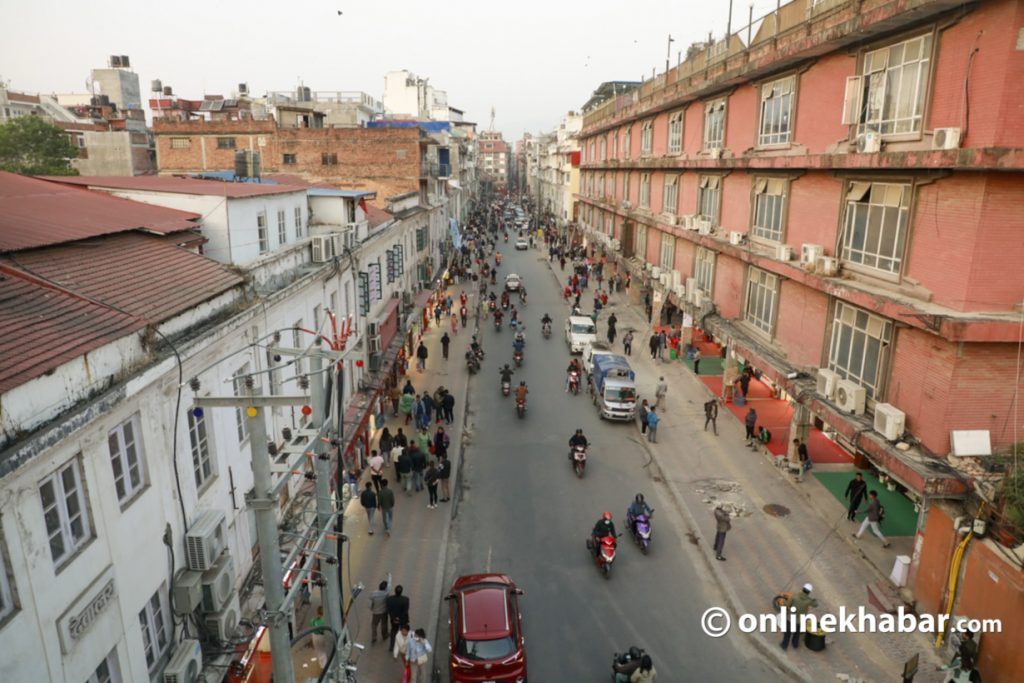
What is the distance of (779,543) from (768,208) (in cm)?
1028

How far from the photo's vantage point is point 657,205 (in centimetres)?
3353

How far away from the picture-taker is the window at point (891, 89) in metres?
12.7

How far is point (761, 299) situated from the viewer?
70.7 ft

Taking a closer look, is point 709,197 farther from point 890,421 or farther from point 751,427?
point 890,421

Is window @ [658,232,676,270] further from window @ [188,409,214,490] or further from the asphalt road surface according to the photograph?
window @ [188,409,214,490]

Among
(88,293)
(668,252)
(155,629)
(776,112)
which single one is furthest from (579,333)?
(88,293)

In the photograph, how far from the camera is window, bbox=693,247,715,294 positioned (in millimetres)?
26297

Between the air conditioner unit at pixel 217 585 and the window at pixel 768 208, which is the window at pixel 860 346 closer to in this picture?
the window at pixel 768 208

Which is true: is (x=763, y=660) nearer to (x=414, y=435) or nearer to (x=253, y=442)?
(x=253, y=442)

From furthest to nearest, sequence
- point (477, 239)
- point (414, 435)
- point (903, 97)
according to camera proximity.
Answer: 1. point (477, 239)
2. point (414, 435)
3. point (903, 97)

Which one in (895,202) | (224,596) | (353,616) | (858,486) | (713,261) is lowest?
(353,616)

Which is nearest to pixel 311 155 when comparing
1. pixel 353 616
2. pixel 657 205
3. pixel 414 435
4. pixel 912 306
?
pixel 657 205

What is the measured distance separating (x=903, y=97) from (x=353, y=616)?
15.4m

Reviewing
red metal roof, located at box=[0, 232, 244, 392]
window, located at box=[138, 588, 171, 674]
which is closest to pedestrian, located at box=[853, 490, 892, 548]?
window, located at box=[138, 588, 171, 674]
